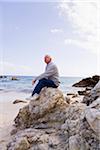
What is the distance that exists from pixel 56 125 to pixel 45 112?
41 cm

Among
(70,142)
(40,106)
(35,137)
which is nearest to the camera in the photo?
(70,142)

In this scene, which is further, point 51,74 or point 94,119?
point 51,74

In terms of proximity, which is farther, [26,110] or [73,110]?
[26,110]

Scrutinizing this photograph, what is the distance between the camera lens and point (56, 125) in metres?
4.68

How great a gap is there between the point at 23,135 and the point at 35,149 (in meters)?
0.40

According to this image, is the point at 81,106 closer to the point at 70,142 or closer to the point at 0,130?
the point at 70,142

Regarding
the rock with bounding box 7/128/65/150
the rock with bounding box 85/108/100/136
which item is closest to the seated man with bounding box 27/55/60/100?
the rock with bounding box 7/128/65/150

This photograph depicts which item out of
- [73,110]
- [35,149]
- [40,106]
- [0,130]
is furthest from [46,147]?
[0,130]

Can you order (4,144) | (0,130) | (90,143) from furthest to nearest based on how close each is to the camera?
1. (0,130)
2. (4,144)
3. (90,143)

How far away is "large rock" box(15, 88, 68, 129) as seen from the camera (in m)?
4.83

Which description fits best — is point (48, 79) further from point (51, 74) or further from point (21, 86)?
point (21, 86)

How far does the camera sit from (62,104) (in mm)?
5090

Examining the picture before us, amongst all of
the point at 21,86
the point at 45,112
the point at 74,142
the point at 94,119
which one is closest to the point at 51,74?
the point at 45,112

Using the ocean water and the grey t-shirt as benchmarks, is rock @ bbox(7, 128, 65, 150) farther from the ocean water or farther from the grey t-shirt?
the ocean water
